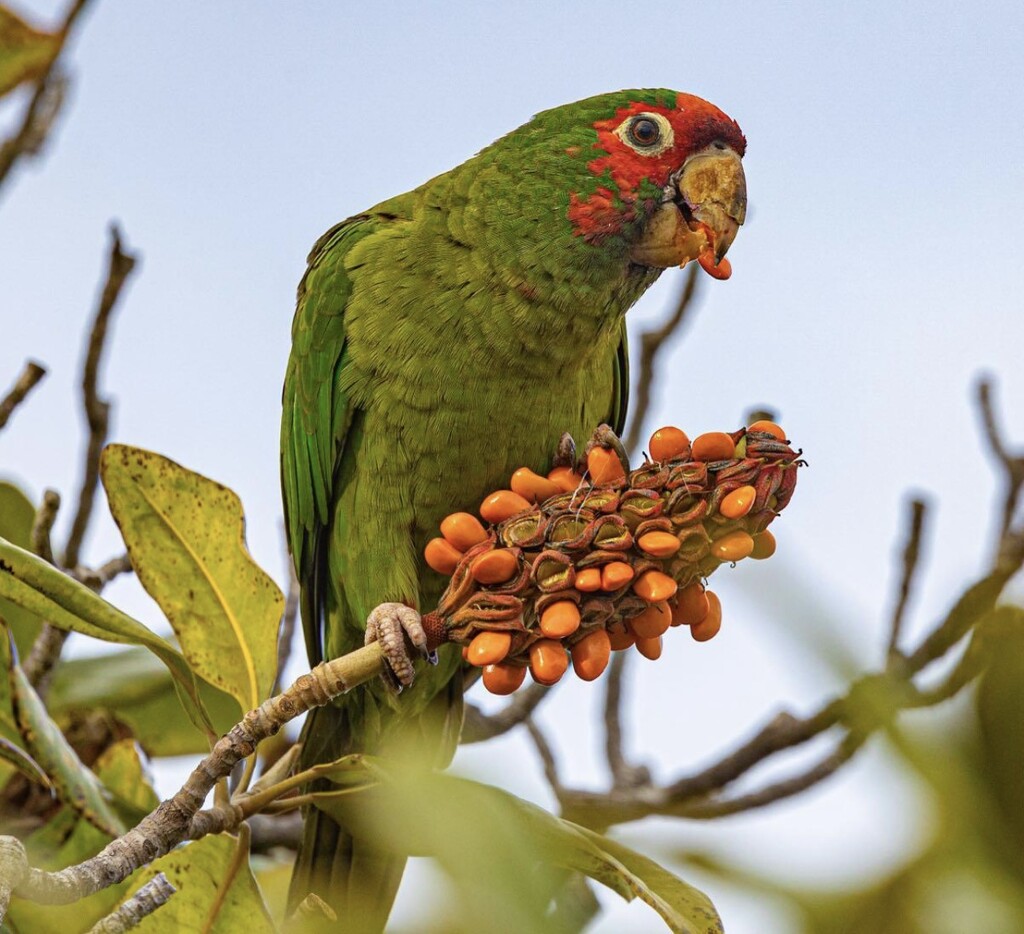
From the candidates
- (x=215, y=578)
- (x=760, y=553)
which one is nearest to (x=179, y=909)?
(x=215, y=578)

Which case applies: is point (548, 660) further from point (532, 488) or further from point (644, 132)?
point (644, 132)

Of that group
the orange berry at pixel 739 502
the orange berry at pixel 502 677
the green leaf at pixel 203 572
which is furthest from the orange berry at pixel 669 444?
the green leaf at pixel 203 572

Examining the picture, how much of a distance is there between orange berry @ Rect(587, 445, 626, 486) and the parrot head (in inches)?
24.9

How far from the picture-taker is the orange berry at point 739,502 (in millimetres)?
1773

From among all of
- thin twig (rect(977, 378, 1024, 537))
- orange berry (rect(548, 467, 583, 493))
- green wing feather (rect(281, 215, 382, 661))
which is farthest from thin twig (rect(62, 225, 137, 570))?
thin twig (rect(977, 378, 1024, 537))

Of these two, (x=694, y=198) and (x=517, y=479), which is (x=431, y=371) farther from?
(x=694, y=198)

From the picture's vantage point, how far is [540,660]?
1.86 metres

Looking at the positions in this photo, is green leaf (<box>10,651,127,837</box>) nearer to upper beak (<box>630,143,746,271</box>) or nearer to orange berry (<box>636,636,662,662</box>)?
orange berry (<box>636,636,662,662</box>)

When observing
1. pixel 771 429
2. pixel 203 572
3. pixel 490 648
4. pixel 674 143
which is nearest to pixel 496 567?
pixel 490 648

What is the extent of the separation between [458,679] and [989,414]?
146 centimetres

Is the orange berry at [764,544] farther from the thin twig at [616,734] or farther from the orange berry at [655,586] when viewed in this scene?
the thin twig at [616,734]

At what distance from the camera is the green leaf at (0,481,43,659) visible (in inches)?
108

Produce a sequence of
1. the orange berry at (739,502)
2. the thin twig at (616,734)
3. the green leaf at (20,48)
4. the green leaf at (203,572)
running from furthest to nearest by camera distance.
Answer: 1. the thin twig at (616,734)
2. the green leaf at (203,572)
3. the orange berry at (739,502)
4. the green leaf at (20,48)

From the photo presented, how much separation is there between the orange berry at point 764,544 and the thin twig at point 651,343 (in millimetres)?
1056
